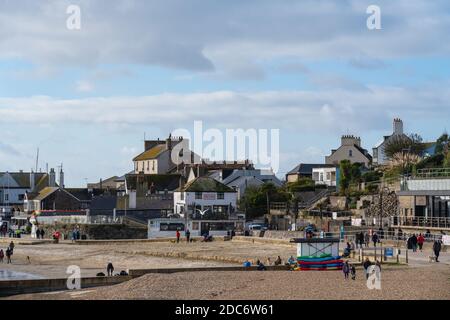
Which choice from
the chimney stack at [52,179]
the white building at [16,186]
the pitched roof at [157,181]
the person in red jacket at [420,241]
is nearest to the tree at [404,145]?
the pitched roof at [157,181]

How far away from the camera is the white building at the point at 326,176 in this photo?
88.8 m

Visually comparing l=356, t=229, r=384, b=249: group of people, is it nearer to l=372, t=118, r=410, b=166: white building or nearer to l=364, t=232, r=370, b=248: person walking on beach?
l=364, t=232, r=370, b=248: person walking on beach

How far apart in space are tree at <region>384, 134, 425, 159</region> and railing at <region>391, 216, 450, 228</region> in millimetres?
23562

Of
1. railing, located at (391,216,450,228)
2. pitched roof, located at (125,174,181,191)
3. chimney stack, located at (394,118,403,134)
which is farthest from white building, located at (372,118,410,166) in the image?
railing, located at (391,216,450,228)

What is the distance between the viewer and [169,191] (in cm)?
8888

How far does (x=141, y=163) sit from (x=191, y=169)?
18.5 meters

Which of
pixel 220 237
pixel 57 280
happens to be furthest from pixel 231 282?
pixel 220 237

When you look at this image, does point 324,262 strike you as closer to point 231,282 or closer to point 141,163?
point 231,282

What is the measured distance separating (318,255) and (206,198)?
36.1 metres

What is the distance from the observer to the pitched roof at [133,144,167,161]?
103356 mm

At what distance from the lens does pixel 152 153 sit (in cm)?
10544

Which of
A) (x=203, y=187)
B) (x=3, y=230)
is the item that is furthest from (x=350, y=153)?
(x=3, y=230)

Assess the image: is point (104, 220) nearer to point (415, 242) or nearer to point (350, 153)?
point (350, 153)
